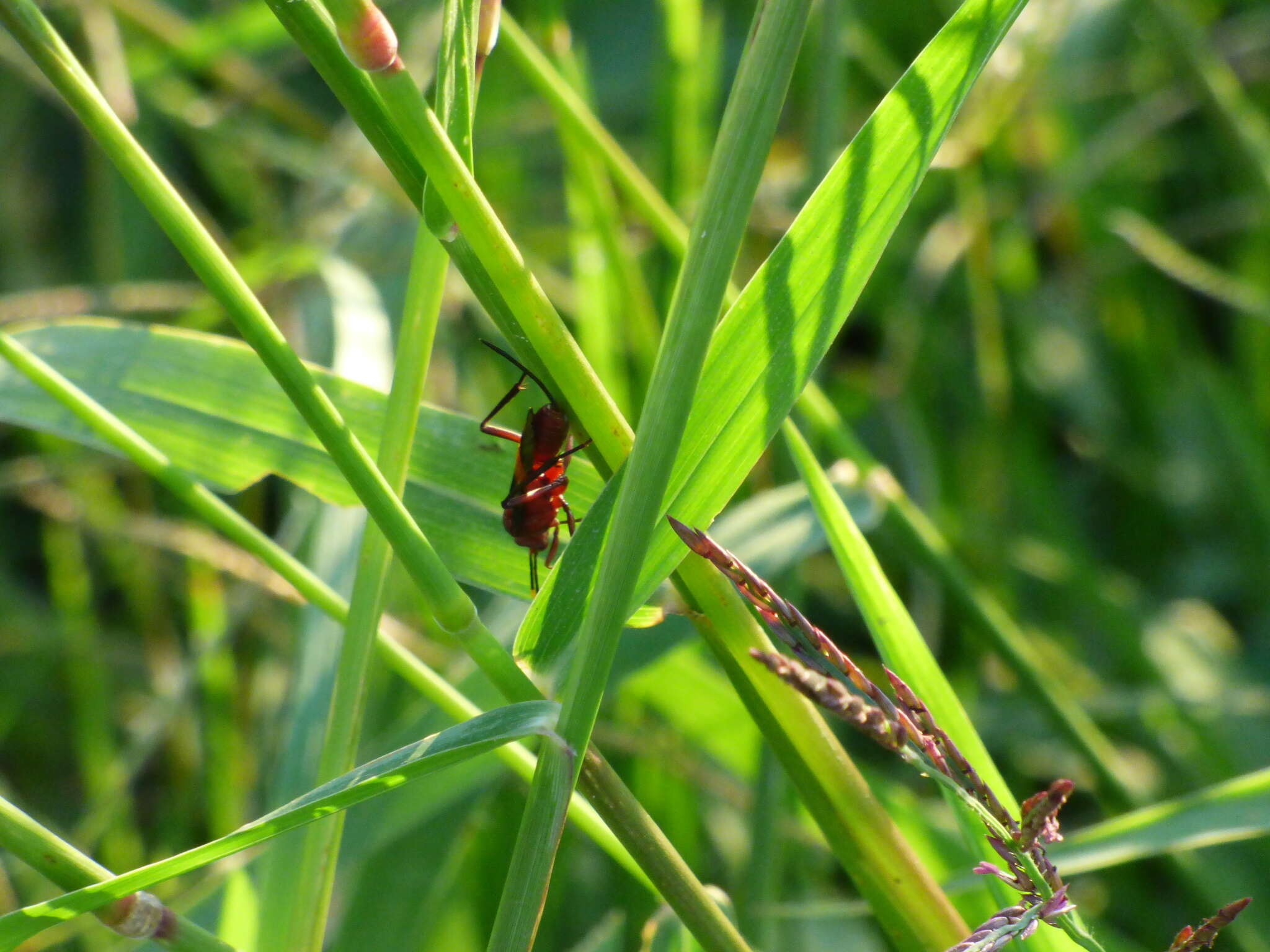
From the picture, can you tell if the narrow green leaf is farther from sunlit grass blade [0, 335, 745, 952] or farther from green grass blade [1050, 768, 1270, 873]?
green grass blade [1050, 768, 1270, 873]

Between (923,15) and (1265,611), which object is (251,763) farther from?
(923,15)

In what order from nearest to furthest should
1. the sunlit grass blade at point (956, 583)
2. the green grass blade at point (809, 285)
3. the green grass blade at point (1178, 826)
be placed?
the green grass blade at point (809, 285) → the green grass blade at point (1178, 826) → the sunlit grass blade at point (956, 583)

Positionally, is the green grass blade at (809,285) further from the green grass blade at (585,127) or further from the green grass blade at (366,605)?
the green grass blade at (585,127)

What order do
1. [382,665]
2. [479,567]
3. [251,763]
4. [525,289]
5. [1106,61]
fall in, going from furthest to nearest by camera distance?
[1106,61]
[251,763]
[382,665]
[479,567]
[525,289]

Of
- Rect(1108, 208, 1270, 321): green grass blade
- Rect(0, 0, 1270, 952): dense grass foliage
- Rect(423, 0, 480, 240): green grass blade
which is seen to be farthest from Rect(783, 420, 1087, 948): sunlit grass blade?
Rect(1108, 208, 1270, 321): green grass blade

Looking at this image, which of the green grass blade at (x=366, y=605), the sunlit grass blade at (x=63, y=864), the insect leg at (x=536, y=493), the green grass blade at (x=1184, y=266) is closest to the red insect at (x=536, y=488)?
the insect leg at (x=536, y=493)

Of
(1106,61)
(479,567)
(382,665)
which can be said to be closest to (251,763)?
(382,665)

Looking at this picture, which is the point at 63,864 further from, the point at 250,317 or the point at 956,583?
the point at 956,583
